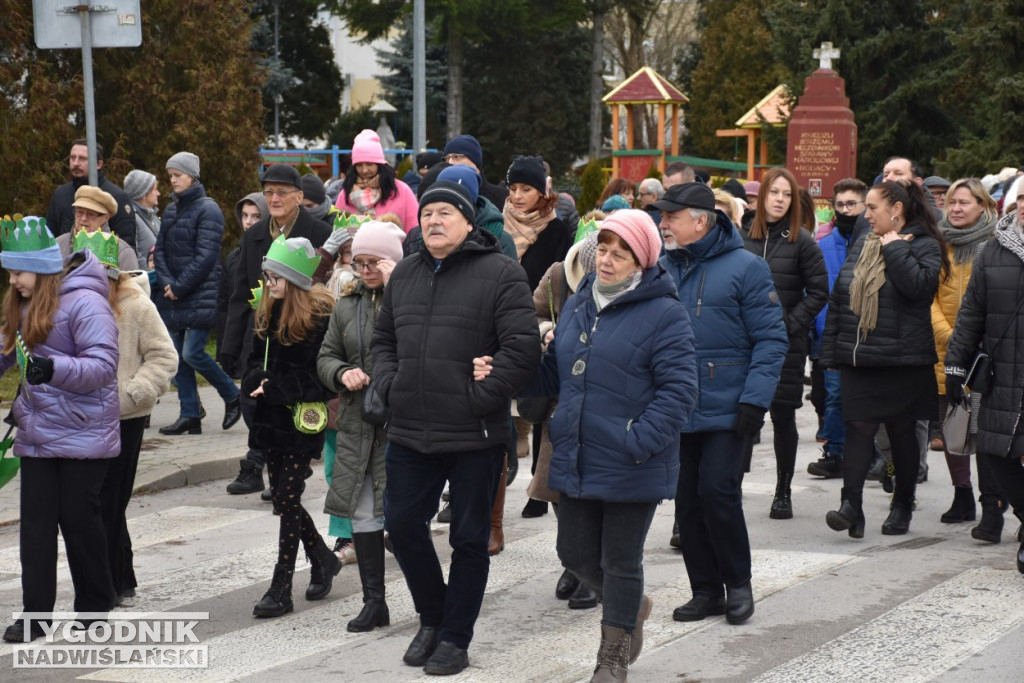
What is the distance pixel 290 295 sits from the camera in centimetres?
642

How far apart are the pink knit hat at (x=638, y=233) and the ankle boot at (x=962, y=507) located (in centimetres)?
398

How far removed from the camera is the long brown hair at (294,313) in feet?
21.0

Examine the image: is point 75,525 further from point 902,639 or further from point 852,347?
point 852,347

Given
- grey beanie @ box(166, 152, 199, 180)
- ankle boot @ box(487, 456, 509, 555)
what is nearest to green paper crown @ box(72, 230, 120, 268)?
ankle boot @ box(487, 456, 509, 555)

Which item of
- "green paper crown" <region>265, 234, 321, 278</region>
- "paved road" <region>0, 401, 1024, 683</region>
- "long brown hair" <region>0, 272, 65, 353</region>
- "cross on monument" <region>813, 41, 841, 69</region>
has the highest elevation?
"cross on monument" <region>813, 41, 841, 69</region>

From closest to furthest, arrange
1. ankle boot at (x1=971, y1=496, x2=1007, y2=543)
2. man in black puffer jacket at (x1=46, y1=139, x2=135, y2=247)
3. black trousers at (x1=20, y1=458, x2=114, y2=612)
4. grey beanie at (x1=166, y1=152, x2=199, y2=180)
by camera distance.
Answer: black trousers at (x1=20, y1=458, x2=114, y2=612) < ankle boot at (x1=971, y1=496, x2=1007, y2=543) < grey beanie at (x1=166, y1=152, x2=199, y2=180) < man in black puffer jacket at (x1=46, y1=139, x2=135, y2=247)

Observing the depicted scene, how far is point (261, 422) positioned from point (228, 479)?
3927mm

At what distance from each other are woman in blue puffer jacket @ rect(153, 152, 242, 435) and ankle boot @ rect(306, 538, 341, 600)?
4706 millimetres

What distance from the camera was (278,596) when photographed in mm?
6500

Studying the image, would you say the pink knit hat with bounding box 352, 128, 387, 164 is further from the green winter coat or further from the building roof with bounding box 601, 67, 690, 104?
the building roof with bounding box 601, 67, 690, 104

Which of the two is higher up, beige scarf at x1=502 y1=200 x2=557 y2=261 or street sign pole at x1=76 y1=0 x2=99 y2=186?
street sign pole at x1=76 y1=0 x2=99 y2=186

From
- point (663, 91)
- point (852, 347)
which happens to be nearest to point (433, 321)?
point (852, 347)

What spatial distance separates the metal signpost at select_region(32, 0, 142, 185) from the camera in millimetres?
9727

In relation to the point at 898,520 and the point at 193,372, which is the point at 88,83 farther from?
the point at 898,520
